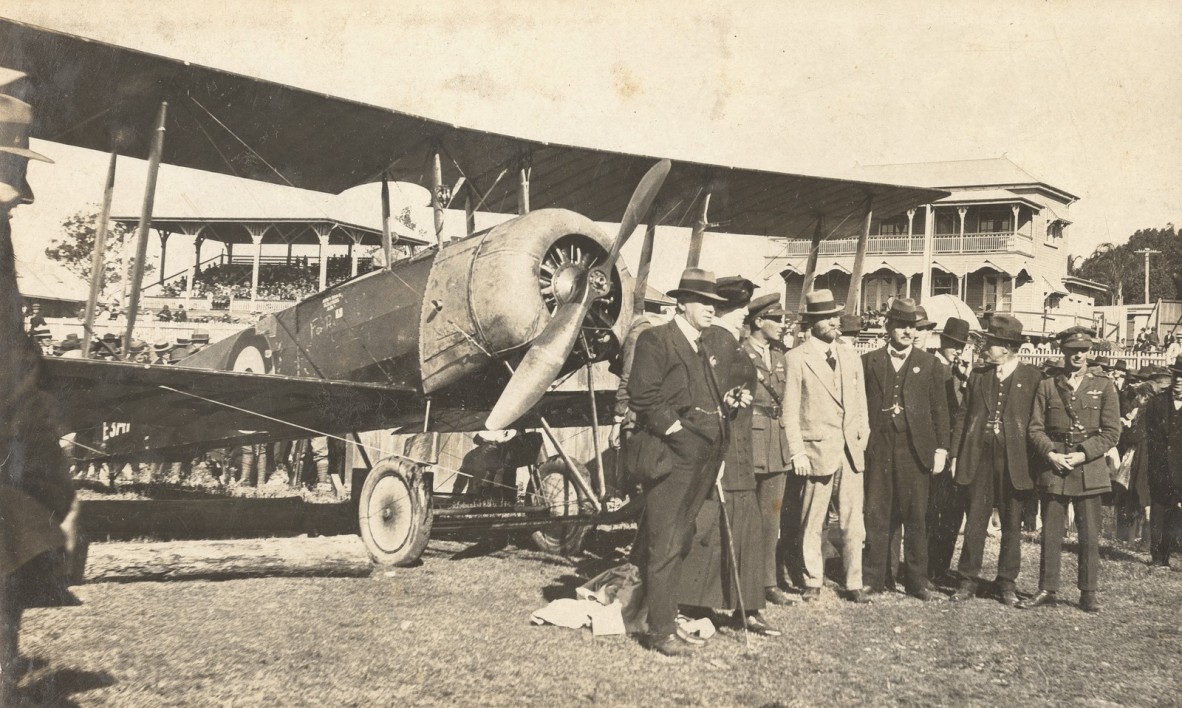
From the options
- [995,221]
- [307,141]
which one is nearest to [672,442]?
[307,141]

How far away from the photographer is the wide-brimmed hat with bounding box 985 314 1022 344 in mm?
6863

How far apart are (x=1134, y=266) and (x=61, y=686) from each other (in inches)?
2861

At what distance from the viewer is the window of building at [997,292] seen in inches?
1629

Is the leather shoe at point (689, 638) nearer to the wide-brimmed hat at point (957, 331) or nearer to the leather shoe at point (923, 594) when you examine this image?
the leather shoe at point (923, 594)

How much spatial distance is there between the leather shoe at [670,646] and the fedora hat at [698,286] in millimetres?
2110

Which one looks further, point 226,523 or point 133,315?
point 226,523

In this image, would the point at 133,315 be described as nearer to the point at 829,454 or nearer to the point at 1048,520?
the point at 829,454

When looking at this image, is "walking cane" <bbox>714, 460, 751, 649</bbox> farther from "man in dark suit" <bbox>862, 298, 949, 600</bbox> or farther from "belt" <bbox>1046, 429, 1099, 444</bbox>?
"belt" <bbox>1046, 429, 1099, 444</bbox>

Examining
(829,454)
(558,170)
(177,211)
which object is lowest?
(829,454)

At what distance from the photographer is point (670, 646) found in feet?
15.6

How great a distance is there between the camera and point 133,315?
23.1 feet

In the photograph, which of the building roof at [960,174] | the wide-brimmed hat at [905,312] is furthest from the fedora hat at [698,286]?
the building roof at [960,174]

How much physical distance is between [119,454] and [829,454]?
706cm

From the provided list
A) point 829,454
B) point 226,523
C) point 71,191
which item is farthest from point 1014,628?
point 71,191
